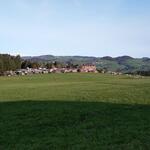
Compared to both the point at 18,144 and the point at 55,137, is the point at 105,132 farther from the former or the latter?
the point at 18,144

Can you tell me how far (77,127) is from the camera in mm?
16750

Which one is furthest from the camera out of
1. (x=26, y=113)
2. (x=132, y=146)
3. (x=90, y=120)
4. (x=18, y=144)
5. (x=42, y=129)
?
(x=26, y=113)

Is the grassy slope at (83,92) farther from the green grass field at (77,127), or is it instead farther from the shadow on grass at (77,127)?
the shadow on grass at (77,127)

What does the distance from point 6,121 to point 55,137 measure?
4908 mm

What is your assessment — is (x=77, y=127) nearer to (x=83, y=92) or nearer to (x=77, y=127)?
(x=77, y=127)

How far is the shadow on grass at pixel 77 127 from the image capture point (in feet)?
44.8

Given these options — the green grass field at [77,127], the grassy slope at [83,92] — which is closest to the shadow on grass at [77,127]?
the green grass field at [77,127]

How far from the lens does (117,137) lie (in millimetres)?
14320

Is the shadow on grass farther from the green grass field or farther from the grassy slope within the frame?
the grassy slope

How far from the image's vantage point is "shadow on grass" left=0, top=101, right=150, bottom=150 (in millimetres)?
13648

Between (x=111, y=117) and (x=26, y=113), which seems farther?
(x=26, y=113)

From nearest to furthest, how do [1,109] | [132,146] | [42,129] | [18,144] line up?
1. [132,146]
2. [18,144]
3. [42,129]
4. [1,109]

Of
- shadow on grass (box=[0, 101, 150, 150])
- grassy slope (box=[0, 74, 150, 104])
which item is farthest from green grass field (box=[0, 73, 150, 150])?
grassy slope (box=[0, 74, 150, 104])

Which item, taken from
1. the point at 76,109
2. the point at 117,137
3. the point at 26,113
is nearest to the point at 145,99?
the point at 76,109
